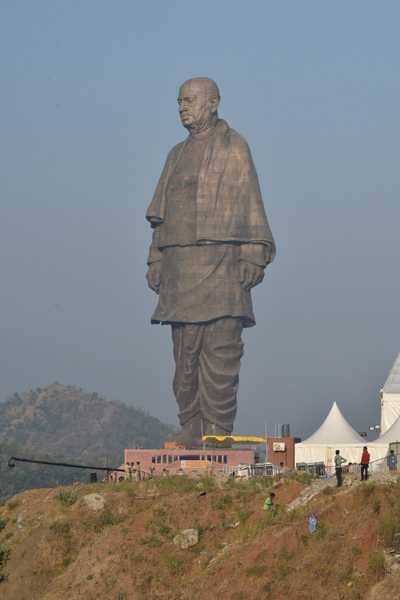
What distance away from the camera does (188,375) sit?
281 feet

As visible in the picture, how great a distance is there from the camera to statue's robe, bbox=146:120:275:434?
84.6 meters

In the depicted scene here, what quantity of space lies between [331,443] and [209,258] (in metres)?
21.1

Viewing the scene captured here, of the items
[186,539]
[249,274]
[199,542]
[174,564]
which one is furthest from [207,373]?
[174,564]

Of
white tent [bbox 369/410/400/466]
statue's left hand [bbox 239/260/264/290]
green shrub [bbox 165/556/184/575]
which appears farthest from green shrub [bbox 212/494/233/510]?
statue's left hand [bbox 239/260/264/290]

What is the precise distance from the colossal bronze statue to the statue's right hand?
907mm

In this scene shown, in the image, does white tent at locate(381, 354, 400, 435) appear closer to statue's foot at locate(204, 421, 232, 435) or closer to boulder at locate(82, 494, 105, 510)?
statue's foot at locate(204, 421, 232, 435)

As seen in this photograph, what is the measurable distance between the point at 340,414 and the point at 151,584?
2648 cm

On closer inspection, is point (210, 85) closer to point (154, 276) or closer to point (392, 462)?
point (154, 276)

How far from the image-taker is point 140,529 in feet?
157

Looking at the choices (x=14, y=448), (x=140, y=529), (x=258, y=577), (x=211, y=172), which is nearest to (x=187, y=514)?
(x=140, y=529)

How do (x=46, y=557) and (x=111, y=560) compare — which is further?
(x=46, y=557)

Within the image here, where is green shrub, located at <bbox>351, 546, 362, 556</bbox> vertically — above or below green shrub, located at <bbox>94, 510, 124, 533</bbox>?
below

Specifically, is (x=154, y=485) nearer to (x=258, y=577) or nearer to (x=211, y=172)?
(x=258, y=577)

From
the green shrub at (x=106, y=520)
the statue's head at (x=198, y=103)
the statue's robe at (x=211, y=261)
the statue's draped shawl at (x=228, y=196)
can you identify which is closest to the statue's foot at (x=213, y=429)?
the statue's robe at (x=211, y=261)
